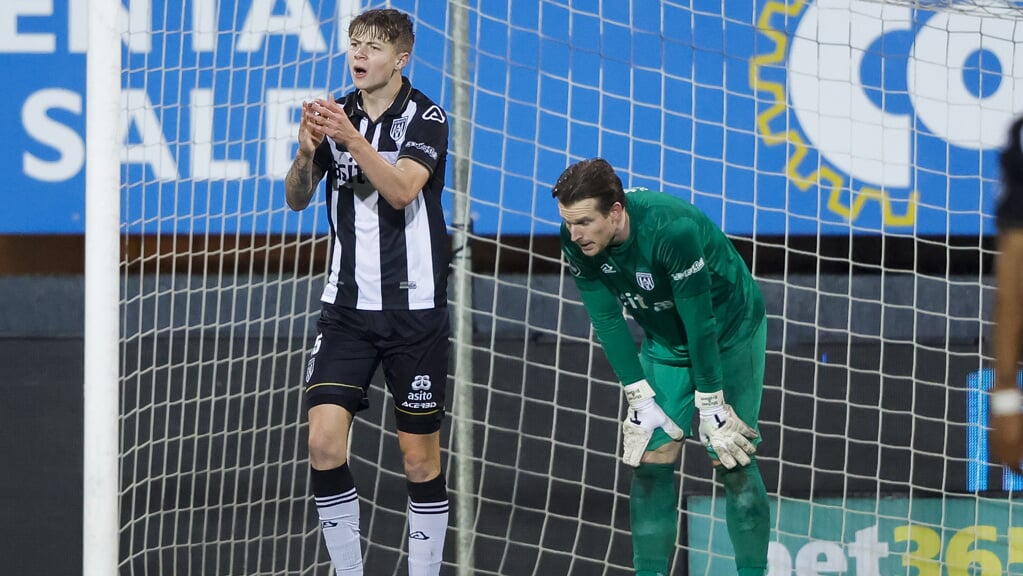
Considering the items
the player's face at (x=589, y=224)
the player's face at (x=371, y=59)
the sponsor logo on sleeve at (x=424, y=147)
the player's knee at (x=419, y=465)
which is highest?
the player's face at (x=371, y=59)

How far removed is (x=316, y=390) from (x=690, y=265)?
984 mm

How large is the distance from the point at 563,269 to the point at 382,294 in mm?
1331

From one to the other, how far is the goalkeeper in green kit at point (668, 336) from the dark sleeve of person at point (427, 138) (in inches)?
12.5

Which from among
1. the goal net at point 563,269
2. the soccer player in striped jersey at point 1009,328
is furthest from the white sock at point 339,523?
the soccer player in striped jersey at point 1009,328

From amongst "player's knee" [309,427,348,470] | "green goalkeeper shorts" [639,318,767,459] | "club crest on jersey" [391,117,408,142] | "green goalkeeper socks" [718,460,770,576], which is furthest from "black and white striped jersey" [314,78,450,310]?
"green goalkeeper socks" [718,460,770,576]

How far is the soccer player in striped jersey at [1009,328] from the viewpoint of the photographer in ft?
6.55

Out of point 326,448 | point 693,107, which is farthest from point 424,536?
point 693,107

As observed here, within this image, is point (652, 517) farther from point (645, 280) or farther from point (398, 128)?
point (398, 128)

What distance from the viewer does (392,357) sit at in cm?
322

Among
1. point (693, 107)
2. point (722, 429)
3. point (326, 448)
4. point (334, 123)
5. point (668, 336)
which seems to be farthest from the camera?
point (693, 107)

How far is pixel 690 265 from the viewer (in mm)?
3234

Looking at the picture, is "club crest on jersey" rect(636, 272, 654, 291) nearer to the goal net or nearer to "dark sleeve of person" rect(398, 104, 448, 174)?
"dark sleeve of person" rect(398, 104, 448, 174)

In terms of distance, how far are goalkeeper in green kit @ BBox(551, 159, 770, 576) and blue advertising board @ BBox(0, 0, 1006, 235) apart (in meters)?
1.05

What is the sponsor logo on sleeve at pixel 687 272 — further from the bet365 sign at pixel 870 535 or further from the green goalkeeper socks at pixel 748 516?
the bet365 sign at pixel 870 535
